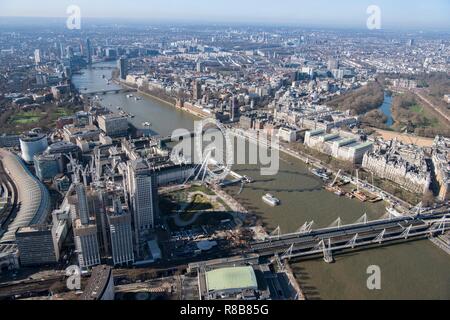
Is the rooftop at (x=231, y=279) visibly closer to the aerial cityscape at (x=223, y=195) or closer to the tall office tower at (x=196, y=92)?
the aerial cityscape at (x=223, y=195)

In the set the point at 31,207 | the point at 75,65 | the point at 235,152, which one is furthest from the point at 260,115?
the point at 75,65

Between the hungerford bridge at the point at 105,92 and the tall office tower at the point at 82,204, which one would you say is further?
Result: the hungerford bridge at the point at 105,92

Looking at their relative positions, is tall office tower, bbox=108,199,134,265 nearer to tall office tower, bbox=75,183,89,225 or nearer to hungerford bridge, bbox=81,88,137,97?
tall office tower, bbox=75,183,89,225

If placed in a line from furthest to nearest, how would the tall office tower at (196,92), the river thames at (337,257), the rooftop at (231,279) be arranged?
the tall office tower at (196,92) < the river thames at (337,257) < the rooftop at (231,279)

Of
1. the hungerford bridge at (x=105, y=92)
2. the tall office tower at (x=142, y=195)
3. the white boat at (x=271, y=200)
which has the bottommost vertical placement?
the white boat at (x=271, y=200)

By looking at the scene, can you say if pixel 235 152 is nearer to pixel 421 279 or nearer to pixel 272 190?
pixel 272 190

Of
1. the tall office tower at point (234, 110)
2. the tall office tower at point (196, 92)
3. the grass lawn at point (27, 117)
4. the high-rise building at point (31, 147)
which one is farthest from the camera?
the tall office tower at point (196, 92)

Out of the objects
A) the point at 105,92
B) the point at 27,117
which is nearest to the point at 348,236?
the point at 27,117

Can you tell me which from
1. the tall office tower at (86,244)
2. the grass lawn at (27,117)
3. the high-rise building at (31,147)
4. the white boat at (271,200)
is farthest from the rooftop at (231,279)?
the grass lawn at (27,117)
